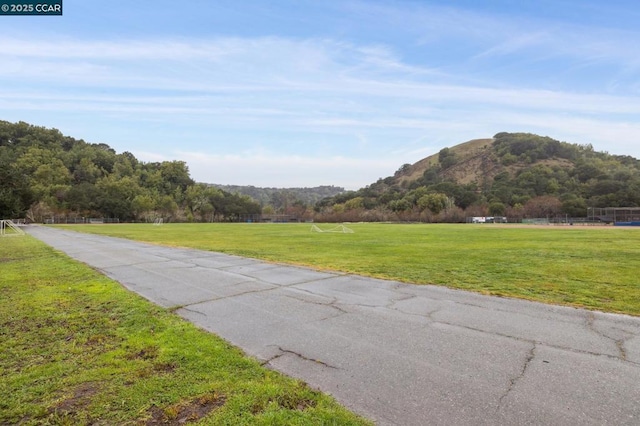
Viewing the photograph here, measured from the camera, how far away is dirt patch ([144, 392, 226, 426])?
106 inches

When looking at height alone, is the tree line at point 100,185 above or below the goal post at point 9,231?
above

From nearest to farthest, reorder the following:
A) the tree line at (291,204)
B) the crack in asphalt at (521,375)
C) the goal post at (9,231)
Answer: the crack in asphalt at (521,375), the goal post at (9,231), the tree line at (291,204)

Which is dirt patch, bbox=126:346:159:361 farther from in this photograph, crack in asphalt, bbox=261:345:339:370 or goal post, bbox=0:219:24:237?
goal post, bbox=0:219:24:237

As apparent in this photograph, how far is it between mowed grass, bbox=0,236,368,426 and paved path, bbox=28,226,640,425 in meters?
0.32

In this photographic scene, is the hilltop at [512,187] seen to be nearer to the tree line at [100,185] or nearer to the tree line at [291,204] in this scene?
the tree line at [291,204]

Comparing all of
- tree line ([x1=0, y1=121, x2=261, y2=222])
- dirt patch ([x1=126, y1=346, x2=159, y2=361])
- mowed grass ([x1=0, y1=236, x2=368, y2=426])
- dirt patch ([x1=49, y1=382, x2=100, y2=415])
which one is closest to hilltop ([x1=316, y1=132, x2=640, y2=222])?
tree line ([x1=0, y1=121, x2=261, y2=222])

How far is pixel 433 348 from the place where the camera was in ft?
13.5

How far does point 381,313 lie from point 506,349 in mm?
1929

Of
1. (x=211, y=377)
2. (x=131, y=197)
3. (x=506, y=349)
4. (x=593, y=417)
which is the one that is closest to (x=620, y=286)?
(x=506, y=349)

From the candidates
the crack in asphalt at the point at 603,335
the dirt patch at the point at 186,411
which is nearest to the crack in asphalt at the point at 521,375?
the crack in asphalt at the point at 603,335

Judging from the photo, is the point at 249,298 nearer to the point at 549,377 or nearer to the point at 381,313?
the point at 381,313

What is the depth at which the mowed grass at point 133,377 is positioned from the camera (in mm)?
2764

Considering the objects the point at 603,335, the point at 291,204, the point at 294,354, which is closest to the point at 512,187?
the point at 291,204

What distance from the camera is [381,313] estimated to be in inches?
222
